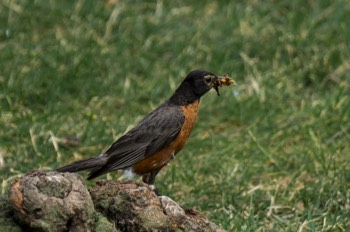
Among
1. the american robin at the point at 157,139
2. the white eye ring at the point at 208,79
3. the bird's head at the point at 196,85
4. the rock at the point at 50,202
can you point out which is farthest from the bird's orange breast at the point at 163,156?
the rock at the point at 50,202

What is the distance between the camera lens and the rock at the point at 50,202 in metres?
4.25

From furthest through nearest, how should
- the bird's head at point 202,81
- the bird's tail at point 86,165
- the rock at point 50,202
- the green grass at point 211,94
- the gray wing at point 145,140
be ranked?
1. the green grass at point 211,94
2. the bird's head at point 202,81
3. the gray wing at point 145,140
4. the bird's tail at point 86,165
5. the rock at point 50,202

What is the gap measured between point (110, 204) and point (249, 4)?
580 cm

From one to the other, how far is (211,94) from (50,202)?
177 inches

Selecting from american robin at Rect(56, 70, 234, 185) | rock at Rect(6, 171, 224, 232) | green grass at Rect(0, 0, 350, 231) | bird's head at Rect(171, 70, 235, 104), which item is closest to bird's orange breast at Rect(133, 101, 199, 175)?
american robin at Rect(56, 70, 234, 185)

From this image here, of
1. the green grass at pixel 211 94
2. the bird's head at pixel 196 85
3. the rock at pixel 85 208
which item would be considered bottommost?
the green grass at pixel 211 94

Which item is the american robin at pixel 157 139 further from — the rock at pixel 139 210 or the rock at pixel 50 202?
the rock at pixel 50 202

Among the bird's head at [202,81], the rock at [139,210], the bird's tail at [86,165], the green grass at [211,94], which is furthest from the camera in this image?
the green grass at [211,94]

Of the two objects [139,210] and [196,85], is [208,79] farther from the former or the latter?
[139,210]

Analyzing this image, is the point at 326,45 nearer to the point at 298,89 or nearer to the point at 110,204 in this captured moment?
the point at 298,89

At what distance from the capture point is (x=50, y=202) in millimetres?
4262

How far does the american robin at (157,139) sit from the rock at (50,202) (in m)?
1.71

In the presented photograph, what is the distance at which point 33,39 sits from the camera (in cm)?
909

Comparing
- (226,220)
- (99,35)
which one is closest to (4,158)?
(226,220)
